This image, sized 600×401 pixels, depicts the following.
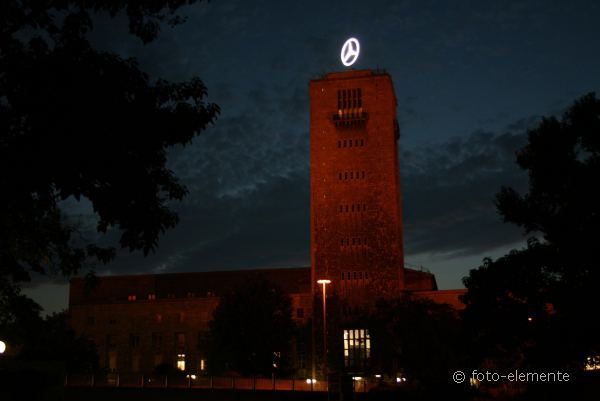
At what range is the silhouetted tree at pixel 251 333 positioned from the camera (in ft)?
202

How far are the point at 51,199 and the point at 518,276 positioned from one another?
17633mm

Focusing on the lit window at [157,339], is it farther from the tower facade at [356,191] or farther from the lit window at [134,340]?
the tower facade at [356,191]

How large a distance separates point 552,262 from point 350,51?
63702mm

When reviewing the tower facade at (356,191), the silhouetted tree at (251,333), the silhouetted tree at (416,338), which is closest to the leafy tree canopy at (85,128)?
the silhouetted tree at (416,338)

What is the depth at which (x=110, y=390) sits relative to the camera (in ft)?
136

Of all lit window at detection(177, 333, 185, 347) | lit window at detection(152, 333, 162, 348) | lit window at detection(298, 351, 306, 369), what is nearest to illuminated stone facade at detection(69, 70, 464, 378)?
lit window at detection(298, 351, 306, 369)

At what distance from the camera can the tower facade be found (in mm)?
73875

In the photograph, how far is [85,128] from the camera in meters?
11.0

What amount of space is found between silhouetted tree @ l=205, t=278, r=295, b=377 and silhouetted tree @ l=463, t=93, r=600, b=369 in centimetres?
3969

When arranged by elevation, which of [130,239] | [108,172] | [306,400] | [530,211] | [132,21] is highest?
[132,21]

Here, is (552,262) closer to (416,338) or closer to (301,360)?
(416,338)

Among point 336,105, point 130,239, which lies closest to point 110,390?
point 130,239

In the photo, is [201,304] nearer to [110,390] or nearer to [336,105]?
[336,105]

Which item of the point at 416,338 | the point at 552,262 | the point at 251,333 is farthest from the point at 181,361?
the point at 552,262
